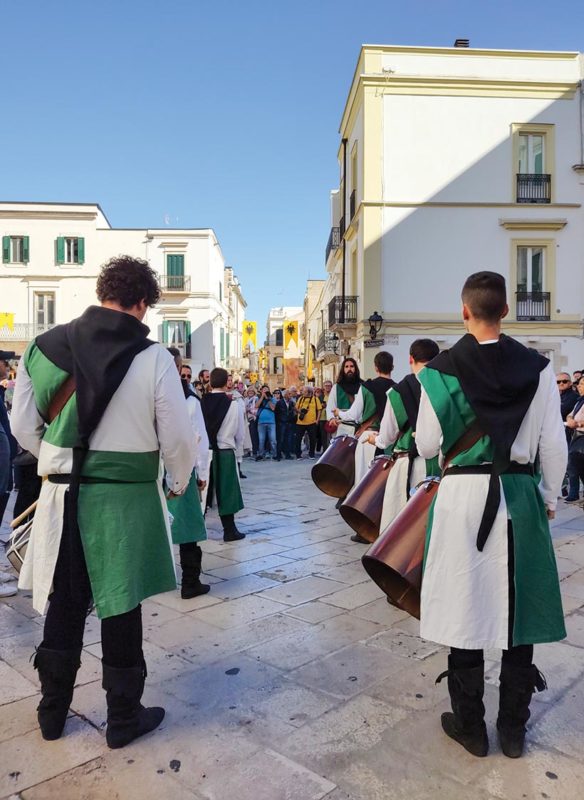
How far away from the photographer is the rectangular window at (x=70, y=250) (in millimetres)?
36750

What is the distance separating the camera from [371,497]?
4.89 meters

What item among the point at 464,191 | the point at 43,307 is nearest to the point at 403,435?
the point at 464,191

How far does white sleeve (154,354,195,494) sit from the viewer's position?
275cm

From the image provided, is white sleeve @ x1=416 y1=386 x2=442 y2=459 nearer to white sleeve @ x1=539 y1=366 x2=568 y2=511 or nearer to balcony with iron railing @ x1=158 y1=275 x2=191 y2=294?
white sleeve @ x1=539 y1=366 x2=568 y2=511

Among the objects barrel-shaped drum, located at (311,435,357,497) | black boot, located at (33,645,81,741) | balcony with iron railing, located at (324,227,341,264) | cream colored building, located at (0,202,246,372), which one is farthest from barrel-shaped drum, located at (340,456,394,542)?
cream colored building, located at (0,202,246,372)

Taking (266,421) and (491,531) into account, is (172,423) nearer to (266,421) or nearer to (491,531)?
(491,531)

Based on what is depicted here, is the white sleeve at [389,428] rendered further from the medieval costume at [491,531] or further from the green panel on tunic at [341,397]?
the green panel on tunic at [341,397]

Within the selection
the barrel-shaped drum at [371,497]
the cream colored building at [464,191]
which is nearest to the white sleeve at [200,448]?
the barrel-shaped drum at [371,497]

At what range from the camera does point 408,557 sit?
290cm

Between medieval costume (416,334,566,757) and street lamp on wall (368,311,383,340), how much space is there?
1697 cm

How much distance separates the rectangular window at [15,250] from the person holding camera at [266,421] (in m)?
26.3

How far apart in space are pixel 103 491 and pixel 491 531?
5.07ft

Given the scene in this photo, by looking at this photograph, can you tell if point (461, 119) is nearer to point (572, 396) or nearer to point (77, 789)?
point (572, 396)

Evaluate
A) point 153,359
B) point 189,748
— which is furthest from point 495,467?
point 189,748
